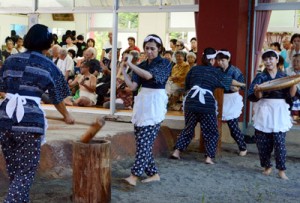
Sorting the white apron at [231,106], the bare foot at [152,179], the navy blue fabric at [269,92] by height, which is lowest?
the bare foot at [152,179]

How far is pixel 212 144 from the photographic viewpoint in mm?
6852

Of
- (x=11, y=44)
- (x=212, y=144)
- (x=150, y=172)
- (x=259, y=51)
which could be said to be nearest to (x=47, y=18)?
(x=11, y=44)

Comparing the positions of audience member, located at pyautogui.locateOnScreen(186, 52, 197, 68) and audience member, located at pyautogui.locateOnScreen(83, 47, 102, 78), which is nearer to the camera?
audience member, located at pyautogui.locateOnScreen(186, 52, 197, 68)

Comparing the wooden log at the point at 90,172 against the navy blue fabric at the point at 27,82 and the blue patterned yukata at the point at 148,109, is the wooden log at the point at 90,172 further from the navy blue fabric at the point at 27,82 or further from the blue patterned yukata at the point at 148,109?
the navy blue fabric at the point at 27,82

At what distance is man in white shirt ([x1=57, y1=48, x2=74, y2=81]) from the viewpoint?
1127 cm

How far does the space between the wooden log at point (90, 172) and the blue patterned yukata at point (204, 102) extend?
2.39 meters

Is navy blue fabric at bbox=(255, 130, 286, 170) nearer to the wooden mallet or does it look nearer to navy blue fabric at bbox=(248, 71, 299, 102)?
navy blue fabric at bbox=(248, 71, 299, 102)

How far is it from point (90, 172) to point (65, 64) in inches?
281

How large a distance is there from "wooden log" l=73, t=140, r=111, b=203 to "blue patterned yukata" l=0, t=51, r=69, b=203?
83cm

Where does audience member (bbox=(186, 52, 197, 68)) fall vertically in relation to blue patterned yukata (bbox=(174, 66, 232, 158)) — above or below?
above

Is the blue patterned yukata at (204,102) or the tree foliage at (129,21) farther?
the tree foliage at (129,21)

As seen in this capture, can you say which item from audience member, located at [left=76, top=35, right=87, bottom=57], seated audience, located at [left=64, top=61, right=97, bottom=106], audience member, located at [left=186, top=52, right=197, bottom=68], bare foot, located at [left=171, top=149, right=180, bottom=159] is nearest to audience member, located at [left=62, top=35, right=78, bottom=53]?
audience member, located at [left=76, top=35, right=87, bottom=57]

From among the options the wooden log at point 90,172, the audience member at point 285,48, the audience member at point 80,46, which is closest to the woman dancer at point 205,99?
the wooden log at point 90,172

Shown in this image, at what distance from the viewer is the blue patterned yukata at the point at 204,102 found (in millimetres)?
6652
